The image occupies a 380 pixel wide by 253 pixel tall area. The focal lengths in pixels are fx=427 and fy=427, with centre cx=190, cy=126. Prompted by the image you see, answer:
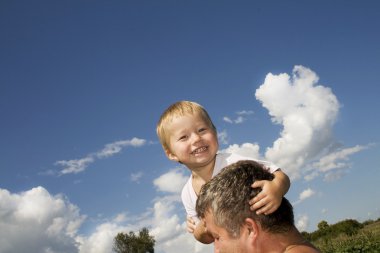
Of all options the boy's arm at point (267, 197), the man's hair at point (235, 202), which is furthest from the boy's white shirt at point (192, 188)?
the man's hair at point (235, 202)

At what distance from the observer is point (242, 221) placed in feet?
10.8

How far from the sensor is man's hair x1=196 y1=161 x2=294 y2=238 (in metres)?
3.28

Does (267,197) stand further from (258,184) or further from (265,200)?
(258,184)

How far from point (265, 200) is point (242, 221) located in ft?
0.85

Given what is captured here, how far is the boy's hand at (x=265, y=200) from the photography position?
10.6 ft

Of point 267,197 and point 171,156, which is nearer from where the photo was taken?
point 267,197

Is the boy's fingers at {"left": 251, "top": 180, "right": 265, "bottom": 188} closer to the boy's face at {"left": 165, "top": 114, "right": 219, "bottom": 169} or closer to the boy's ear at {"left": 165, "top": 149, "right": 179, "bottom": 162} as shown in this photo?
the boy's face at {"left": 165, "top": 114, "right": 219, "bottom": 169}

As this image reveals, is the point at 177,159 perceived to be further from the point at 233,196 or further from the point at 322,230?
the point at 322,230

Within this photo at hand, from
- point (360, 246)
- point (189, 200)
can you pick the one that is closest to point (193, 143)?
point (189, 200)

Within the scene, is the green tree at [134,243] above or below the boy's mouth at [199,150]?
above

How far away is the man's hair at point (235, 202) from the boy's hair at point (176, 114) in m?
2.35

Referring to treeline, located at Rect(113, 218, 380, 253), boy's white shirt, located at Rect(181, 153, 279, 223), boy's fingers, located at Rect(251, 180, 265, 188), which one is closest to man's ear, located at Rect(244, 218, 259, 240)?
boy's fingers, located at Rect(251, 180, 265, 188)

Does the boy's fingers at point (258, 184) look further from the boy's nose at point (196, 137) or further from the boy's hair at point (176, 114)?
the boy's hair at point (176, 114)

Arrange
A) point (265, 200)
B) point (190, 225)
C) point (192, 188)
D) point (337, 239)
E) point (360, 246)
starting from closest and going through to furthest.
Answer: point (265, 200), point (190, 225), point (192, 188), point (360, 246), point (337, 239)
